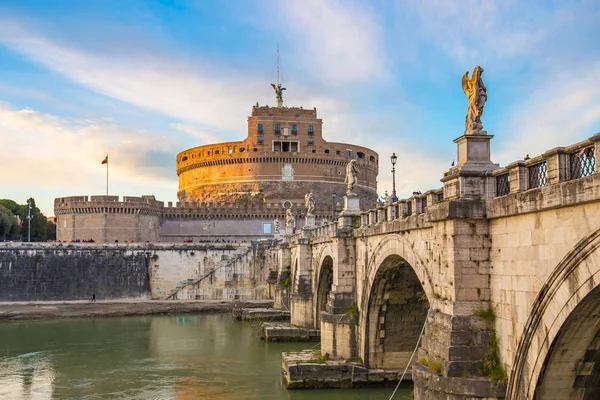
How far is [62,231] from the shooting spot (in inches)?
2621

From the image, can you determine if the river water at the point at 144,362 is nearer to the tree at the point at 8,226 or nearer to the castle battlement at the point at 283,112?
the tree at the point at 8,226

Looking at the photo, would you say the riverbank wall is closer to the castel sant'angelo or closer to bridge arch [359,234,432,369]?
the castel sant'angelo

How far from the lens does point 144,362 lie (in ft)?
86.8

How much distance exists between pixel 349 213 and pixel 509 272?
11.9m

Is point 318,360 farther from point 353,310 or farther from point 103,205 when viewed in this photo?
point 103,205

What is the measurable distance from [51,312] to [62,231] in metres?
25.9

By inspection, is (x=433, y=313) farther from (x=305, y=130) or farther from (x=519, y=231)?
(x=305, y=130)

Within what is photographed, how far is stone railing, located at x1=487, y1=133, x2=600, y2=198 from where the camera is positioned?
8367mm

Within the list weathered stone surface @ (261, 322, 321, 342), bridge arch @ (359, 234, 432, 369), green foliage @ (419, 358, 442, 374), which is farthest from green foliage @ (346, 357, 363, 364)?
weathered stone surface @ (261, 322, 321, 342)

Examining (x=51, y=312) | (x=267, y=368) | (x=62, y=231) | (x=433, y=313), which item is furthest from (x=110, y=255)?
(x=433, y=313)

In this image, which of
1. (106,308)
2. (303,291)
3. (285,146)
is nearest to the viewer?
(303,291)

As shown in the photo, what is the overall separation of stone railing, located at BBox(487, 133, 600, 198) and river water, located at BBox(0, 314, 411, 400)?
1070cm

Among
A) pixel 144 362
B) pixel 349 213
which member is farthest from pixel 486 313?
pixel 144 362

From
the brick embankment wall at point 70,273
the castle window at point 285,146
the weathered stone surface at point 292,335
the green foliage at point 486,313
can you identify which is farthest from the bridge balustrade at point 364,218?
the castle window at point 285,146
